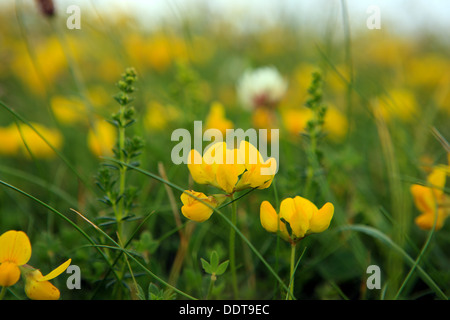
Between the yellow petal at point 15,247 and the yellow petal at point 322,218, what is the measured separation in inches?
22.2

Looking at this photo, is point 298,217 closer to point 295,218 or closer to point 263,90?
point 295,218

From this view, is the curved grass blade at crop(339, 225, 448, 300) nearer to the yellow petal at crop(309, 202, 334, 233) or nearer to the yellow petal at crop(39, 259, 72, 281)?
the yellow petal at crop(309, 202, 334, 233)

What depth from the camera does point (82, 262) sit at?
1.11 metres

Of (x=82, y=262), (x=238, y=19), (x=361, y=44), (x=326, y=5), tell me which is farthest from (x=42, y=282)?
(x=361, y=44)

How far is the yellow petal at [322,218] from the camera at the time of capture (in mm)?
811

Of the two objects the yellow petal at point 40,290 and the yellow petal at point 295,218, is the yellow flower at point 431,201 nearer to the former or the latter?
the yellow petal at point 295,218

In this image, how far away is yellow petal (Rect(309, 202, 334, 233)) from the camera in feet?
2.66

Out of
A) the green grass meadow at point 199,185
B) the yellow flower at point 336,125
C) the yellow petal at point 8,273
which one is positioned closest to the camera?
the yellow petal at point 8,273

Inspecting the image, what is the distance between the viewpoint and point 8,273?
784 millimetres

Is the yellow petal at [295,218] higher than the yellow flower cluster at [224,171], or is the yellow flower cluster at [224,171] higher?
the yellow flower cluster at [224,171]

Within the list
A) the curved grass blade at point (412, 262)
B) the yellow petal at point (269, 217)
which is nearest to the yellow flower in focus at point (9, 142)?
the yellow petal at point (269, 217)

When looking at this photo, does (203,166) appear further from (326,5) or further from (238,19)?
(238,19)

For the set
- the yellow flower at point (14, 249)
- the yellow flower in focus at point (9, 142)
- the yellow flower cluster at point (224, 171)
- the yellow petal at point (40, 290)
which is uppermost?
the yellow flower in focus at point (9, 142)

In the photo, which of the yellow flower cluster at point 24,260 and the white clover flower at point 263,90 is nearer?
the yellow flower cluster at point 24,260
